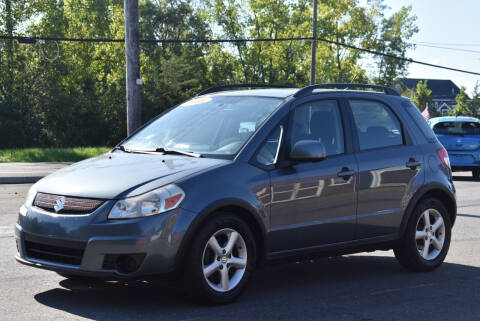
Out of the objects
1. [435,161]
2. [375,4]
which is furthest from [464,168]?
[375,4]

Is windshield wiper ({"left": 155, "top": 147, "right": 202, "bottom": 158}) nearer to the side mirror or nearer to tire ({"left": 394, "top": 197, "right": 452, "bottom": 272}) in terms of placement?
the side mirror

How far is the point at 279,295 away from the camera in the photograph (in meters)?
6.05

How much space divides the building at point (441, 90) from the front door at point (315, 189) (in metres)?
143

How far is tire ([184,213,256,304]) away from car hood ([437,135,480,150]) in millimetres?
16258

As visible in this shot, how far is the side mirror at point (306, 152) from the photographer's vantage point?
5910 mm

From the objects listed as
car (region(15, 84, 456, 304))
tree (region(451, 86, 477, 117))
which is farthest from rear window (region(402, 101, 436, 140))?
tree (region(451, 86, 477, 117))

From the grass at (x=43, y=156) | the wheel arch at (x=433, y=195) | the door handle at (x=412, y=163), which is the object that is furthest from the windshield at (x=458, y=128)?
the grass at (x=43, y=156)

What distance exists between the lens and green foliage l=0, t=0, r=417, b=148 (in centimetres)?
6034

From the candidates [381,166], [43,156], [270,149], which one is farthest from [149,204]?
[43,156]

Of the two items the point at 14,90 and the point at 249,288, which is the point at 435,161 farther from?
the point at 14,90

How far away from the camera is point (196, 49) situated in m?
75.2

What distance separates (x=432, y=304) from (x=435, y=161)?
1918 mm

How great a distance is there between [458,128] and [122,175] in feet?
55.5

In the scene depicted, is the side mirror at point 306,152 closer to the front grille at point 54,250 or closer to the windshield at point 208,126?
the windshield at point 208,126
